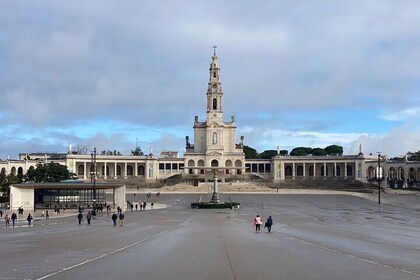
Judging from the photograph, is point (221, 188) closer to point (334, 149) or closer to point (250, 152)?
point (250, 152)

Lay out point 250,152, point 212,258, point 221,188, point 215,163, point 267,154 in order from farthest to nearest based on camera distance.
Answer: point 267,154
point 250,152
point 215,163
point 221,188
point 212,258

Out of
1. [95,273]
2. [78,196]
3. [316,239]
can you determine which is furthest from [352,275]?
[78,196]

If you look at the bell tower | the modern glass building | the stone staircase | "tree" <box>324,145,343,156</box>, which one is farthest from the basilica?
the modern glass building

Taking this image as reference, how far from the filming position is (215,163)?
14950 centimetres

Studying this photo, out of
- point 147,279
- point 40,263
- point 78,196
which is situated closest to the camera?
point 147,279

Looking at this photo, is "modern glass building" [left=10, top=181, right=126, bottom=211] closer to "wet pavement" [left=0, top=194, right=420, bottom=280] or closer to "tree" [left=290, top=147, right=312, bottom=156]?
"wet pavement" [left=0, top=194, right=420, bottom=280]

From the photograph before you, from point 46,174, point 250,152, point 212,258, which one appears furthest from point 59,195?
point 250,152

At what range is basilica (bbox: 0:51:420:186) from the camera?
477ft

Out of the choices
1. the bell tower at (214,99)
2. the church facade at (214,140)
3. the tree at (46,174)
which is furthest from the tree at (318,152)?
the tree at (46,174)

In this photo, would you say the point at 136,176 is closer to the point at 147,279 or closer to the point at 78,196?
the point at 78,196

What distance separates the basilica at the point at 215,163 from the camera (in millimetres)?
145250

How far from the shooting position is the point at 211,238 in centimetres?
3002

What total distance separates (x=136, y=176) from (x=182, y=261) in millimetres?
133363

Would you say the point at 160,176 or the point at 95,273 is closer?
the point at 95,273
